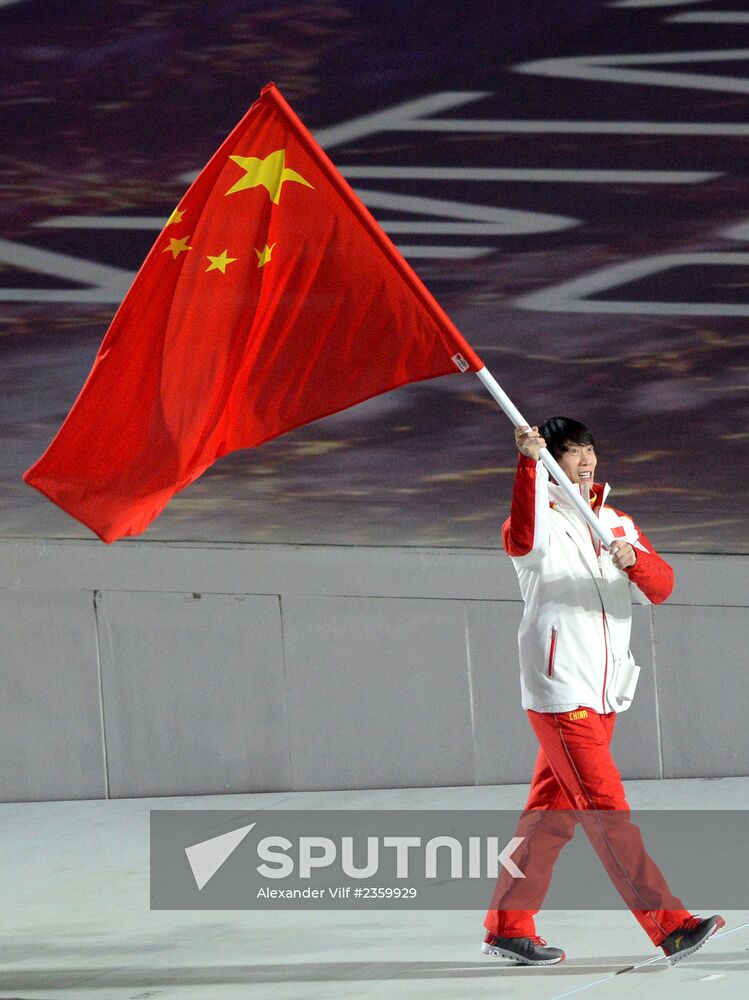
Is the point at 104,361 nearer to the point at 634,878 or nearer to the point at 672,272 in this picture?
the point at 634,878

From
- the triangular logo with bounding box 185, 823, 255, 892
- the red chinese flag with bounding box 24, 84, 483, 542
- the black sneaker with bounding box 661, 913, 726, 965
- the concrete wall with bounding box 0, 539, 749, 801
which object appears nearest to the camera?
the black sneaker with bounding box 661, 913, 726, 965

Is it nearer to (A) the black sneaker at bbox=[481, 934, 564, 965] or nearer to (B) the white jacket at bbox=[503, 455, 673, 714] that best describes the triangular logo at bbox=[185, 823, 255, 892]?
(A) the black sneaker at bbox=[481, 934, 564, 965]

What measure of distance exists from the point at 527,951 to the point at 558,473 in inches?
57.8

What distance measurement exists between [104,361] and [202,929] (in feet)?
6.95

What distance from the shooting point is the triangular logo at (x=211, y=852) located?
654 cm

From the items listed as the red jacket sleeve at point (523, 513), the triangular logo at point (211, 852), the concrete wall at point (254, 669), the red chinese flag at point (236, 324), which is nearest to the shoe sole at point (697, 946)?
the red jacket sleeve at point (523, 513)

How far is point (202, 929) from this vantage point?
558 centimetres

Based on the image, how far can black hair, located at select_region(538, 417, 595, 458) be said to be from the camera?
4.74 metres

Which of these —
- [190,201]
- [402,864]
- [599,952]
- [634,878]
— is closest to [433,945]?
[599,952]

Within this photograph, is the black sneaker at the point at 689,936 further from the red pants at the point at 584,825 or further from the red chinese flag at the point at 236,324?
the red chinese flag at the point at 236,324

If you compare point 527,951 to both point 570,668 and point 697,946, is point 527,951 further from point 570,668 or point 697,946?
point 570,668

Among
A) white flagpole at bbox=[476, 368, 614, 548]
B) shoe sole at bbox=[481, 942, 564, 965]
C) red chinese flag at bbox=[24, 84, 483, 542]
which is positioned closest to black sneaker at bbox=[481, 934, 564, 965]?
shoe sole at bbox=[481, 942, 564, 965]

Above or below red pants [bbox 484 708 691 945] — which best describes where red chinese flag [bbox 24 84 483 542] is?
above

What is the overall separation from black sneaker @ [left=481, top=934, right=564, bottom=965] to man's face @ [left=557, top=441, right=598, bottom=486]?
56.3 inches
